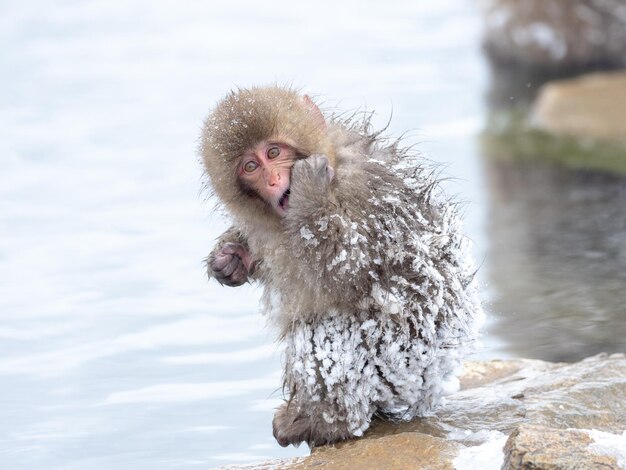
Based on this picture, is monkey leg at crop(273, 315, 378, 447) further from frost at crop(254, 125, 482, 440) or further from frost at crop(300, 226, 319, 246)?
frost at crop(300, 226, 319, 246)

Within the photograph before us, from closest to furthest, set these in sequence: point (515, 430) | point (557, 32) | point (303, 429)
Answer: point (515, 430) → point (303, 429) → point (557, 32)

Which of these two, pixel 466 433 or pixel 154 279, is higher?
pixel 154 279

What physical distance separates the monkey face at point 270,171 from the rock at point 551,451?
0.99 meters

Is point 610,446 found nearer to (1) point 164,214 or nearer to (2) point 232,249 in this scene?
(2) point 232,249

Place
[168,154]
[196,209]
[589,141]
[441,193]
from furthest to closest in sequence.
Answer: [589,141], [168,154], [196,209], [441,193]

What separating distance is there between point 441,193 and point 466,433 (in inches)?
30.6

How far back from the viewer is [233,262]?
3.82 metres

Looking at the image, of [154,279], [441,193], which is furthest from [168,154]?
[441,193]

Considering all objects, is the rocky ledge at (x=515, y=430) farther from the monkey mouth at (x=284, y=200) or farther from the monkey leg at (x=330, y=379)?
the monkey mouth at (x=284, y=200)

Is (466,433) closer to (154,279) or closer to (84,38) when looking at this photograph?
(154,279)

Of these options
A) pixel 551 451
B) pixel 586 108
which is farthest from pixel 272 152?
pixel 586 108

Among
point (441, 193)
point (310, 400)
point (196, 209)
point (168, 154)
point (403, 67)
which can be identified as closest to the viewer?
point (310, 400)

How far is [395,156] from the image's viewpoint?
12.1 ft

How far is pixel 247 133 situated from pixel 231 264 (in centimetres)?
53
